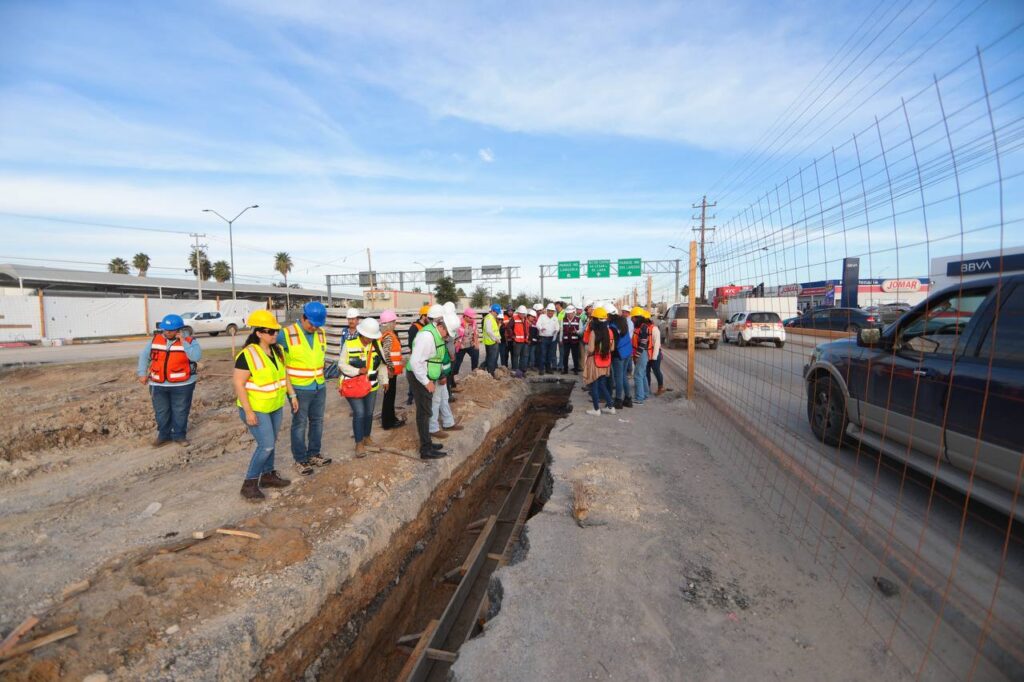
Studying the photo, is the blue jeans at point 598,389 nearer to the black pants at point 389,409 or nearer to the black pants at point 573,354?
the black pants at point 389,409

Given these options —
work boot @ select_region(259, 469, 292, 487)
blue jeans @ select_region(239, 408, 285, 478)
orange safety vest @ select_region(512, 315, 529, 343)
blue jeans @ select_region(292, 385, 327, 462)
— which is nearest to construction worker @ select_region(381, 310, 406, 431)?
blue jeans @ select_region(292, 385, 327, 462)

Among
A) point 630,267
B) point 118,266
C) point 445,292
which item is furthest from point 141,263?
point 630,267

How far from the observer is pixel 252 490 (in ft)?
13.9

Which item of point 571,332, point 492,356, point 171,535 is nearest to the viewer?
point 171,535

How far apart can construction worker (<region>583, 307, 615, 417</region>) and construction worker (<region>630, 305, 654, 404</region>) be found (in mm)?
993

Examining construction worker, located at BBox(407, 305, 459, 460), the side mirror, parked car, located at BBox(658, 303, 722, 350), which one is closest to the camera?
the side mirror

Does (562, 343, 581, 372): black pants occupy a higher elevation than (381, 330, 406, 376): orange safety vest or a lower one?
lower

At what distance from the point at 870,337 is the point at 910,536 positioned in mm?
1842

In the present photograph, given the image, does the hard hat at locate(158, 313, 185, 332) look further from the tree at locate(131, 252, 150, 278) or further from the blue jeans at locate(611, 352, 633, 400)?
the tree at locate(131, 252, 150, 278)

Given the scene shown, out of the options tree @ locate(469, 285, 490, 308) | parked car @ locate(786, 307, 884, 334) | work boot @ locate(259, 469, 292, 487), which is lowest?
work boot @ locate(259, 469, 292, 487)

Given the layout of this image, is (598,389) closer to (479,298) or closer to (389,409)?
(389,409)

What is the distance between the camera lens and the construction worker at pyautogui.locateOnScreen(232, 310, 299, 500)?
13.0ft

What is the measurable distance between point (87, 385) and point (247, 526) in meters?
9.71

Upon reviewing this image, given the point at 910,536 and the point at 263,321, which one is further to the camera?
the point at 263,321
